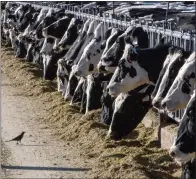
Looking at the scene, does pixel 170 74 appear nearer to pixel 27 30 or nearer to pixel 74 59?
pixel 74 59

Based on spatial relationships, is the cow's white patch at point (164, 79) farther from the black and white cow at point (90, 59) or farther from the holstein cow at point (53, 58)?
the holstein cow at point (53, 58)

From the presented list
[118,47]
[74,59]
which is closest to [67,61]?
[74,59]

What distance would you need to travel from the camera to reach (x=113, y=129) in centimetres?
1098

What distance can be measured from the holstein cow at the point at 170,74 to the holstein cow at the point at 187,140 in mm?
957

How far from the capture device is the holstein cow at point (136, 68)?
10.2 meters

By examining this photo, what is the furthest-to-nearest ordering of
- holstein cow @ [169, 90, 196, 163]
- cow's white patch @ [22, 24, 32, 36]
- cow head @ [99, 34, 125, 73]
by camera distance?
cow's white patch @ [22, 24, 32, 36] → cow head @ [99, 34, 125, 73] → holstein cow @ [169, 90, 196, 163]

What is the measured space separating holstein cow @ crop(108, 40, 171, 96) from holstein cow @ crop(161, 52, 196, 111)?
1811 millimetres

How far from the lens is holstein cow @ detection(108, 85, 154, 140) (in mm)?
10734

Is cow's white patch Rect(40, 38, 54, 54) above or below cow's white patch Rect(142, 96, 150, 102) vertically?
below

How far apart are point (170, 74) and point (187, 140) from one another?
137 cm

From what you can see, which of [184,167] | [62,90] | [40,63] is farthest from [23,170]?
[40,63]

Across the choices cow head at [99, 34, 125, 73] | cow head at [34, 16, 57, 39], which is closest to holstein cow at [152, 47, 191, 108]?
cow head at [99, 34, 125, 73]

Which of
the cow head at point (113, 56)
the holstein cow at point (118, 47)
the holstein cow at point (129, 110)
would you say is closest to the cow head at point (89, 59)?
the holstein cow at point (118, 47)

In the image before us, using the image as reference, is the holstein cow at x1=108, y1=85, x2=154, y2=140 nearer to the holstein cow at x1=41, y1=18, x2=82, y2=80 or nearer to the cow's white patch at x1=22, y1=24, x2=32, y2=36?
the holstein cow at x1=41, y1=18, x2=82, y2=80
